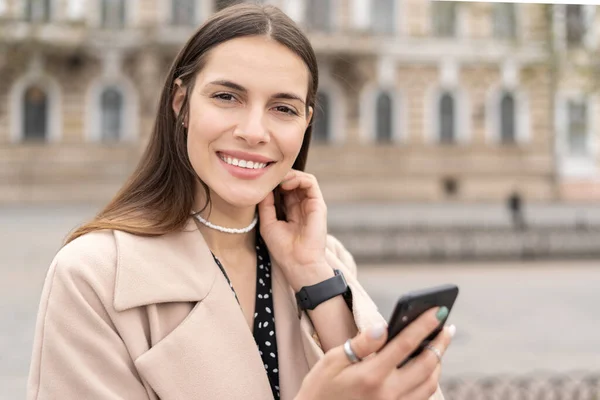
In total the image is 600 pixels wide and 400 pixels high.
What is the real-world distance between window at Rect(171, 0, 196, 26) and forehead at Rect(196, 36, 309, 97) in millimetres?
23507

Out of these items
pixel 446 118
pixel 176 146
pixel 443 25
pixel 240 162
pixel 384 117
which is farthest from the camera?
pixel 446 118

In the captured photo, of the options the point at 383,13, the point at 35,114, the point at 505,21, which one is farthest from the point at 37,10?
the point at 505,21

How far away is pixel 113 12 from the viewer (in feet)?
77.9

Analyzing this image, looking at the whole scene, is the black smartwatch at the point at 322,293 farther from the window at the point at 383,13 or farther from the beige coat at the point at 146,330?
the window at the point at 383,13

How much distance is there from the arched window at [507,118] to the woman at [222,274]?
25.0m

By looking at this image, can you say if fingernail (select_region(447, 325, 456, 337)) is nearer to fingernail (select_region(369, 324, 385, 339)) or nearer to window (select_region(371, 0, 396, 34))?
fingernail (select_region(369, 324, 385, 339))

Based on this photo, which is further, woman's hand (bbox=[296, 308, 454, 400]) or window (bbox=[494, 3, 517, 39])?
window (bbox=[494, 3, 517, 39])

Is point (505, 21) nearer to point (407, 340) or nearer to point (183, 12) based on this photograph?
point (183, 12)

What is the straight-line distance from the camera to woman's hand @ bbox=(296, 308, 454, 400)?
1279 mm

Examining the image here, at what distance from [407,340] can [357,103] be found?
23.7m

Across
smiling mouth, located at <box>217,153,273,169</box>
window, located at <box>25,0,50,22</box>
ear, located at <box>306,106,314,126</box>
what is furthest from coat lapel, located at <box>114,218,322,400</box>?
window, located at <box>25,0,50,22</box>

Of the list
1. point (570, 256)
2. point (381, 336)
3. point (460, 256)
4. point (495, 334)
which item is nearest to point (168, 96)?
point (381, 336)

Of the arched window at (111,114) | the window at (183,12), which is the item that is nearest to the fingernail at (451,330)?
the arched window at (111,114)

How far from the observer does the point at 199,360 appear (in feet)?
4.89
